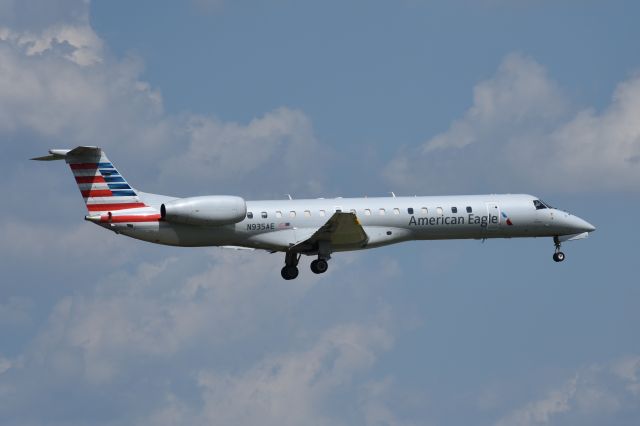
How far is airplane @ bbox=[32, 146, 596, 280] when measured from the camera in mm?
59000

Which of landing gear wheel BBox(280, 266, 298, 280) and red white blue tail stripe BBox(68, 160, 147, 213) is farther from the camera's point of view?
landing gear wheel BBox(280, 266, 298, 280)

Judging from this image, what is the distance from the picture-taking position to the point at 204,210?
193 ft

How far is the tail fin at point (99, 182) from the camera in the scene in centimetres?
5875

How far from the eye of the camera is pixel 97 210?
194 ft

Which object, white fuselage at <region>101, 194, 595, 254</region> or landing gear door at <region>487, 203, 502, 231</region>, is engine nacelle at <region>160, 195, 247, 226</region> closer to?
white fuselage at <region>101, 194, 595, 254</region>

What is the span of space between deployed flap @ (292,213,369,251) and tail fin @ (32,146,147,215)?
7665 millimetres

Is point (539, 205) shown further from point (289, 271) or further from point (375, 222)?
point (289, 271)

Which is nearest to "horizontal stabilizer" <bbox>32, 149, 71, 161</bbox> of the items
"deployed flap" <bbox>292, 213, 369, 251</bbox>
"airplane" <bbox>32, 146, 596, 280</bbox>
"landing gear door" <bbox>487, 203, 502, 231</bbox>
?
"airplane" <bbox>32, 146, 596, 280</bbox>

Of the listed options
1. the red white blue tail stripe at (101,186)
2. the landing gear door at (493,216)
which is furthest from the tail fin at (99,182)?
the landing gear door at (493,216)

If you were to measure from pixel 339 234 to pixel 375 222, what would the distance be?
223cm

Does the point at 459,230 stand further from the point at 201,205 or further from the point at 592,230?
the point at 201,205

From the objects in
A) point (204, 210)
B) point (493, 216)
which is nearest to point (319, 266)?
point (204, 210)

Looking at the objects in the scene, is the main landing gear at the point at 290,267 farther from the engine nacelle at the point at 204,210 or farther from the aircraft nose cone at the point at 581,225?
the aircraft nose cone at the point at 581,225

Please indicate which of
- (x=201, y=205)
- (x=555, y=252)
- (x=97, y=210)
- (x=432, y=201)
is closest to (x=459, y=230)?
(x=432, y=201)
